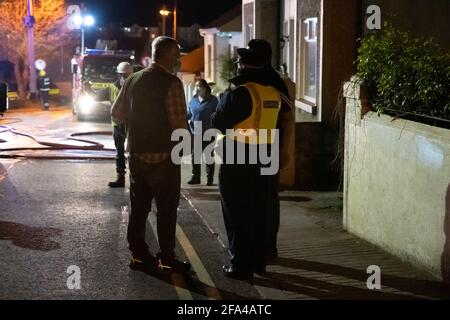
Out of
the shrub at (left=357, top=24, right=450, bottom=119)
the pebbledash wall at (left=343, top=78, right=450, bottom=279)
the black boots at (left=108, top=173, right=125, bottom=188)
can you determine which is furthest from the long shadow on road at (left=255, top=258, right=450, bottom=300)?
the black boots at (left=108, top=173, right=125, bottom=188)

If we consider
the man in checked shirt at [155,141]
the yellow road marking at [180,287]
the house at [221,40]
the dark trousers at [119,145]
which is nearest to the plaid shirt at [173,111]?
the man in checked shirt at [155,141]

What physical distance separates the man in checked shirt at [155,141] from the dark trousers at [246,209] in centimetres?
45

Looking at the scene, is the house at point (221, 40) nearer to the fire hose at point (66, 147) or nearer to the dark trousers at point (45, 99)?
the fire hose at point (66, 147)

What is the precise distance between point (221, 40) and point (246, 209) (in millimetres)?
19793

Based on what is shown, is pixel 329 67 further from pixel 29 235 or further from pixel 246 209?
pixel 246 209

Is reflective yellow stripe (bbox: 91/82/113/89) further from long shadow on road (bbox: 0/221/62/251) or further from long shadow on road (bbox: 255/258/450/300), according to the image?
long shadow on road (bbox: 255/258/450/300)

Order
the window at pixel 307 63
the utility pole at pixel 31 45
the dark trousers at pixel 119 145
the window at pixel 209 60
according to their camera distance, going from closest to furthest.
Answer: the dark trousers at pixel 119 145 → the window at pixel 307 63 → the window at pixel 209 60 → the utility pole at pixel 31 45

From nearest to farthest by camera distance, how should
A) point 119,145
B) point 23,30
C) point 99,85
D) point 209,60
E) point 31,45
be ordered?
point 119,145
point 99,85
point 209,60
point 31,45
point 23,30

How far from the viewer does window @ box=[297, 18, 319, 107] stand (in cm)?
1326

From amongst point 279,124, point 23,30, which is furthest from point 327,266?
point 23,30

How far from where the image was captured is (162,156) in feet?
19.9

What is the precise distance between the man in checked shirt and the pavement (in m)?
0.95

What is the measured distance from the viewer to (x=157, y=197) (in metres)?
6.18

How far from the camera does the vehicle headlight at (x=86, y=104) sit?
904 inches
